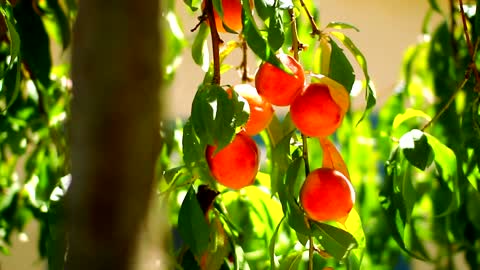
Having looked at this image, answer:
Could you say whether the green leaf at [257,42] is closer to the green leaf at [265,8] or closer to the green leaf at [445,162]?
the green leaf at [265,8]

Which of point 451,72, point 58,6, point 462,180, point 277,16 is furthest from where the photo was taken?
point 451,72

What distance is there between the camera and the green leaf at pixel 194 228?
46 cm

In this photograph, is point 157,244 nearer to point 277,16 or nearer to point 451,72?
point 277,16

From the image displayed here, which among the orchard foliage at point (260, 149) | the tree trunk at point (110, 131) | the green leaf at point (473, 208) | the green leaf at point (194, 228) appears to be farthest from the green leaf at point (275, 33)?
the green leaf at point (473, 208)

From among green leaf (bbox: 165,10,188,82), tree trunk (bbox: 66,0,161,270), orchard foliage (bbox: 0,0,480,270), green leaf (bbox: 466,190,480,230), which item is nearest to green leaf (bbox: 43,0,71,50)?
orchard foliage (bbox: 0,0,480,270)

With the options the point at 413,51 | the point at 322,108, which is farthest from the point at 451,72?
the point at 322,108

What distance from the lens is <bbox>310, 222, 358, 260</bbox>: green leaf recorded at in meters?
0.44

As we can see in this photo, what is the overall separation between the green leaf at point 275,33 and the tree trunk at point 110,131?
0.28m

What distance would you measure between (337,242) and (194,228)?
8 cm

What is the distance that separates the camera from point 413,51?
3.19 feet

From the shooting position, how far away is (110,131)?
0.14m

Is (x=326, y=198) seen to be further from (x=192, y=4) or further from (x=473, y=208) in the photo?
(x=473, y=208)

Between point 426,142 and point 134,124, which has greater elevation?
point 134,124

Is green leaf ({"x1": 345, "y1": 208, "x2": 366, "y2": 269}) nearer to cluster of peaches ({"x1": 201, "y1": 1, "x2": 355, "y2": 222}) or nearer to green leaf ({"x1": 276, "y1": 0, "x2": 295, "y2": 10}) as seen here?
cluster of peaches ({"x1": 201, "y1": 1, "x2": 355, "y2": 222})
